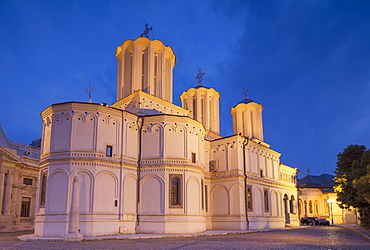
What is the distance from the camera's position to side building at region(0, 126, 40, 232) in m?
38.8

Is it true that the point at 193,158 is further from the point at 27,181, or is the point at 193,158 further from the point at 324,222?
the point at 324,222

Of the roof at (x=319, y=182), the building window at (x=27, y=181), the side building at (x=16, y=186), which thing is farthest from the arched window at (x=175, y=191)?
the roof at (x=319, y=182)

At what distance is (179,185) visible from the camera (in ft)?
91.5

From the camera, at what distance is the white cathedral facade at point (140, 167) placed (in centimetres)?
2423

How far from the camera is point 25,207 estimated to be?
42781mm

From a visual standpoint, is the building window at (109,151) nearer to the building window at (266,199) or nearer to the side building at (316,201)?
the building window at (266,199)

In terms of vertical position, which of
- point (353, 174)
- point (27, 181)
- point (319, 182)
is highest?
Answer: point (319, 182)

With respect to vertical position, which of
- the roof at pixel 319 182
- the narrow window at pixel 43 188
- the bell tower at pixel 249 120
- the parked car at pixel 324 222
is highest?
the bell tower at pixel 249 120

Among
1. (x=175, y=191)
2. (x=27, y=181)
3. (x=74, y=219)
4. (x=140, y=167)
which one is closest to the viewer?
(x=74, y=219)

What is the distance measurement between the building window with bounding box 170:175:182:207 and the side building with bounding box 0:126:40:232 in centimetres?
2039

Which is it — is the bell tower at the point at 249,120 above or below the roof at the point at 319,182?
above

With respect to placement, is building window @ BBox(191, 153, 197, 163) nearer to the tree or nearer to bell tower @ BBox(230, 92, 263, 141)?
the tree

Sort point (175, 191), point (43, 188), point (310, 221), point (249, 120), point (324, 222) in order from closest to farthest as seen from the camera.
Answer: point (43, 188), point (175, 191), point (249, 120), point (324, 222), point (310, 221)

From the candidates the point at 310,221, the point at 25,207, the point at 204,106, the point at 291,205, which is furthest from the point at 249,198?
the point at 25,207
